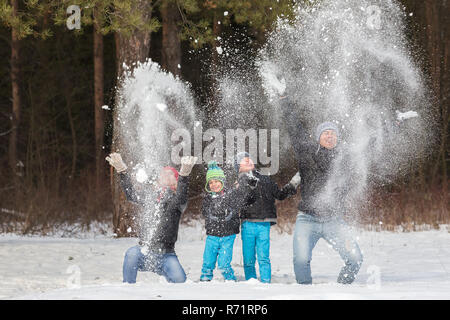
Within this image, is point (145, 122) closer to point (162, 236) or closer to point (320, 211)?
point (162, 236)

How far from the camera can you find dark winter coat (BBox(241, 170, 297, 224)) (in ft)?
25.2

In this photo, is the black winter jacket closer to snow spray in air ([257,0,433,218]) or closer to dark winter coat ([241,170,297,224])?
dark winter coat ([241,170,297,224])

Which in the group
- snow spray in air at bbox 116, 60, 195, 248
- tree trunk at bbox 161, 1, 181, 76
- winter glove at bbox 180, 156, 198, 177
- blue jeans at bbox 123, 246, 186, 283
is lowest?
blue jeans at bbox 123, 246, 186, 283

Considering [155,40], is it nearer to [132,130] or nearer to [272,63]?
[272,63]

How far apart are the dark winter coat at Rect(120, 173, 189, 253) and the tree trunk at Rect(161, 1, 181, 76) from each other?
30.2ft

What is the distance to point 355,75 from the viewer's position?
54.4ft

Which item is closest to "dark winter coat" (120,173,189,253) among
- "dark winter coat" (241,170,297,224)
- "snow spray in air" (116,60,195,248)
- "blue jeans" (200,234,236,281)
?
"blue jeans" (200,234,236,281)

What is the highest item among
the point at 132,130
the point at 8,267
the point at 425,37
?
the point at 425,37

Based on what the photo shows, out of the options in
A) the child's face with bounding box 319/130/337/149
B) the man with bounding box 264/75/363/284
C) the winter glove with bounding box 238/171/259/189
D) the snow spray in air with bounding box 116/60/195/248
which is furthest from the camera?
the snow spray in air with bounding box 116/60/195/248

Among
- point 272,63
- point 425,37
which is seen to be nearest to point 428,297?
point 272,63

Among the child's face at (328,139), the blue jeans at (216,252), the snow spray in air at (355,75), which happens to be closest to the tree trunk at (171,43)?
the snow spray in air at (355,75)

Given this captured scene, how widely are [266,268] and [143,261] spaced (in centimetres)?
154

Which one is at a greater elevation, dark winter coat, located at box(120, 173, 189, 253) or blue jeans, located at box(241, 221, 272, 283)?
dark winter coat, located at box(120, 173, 189, 253)
